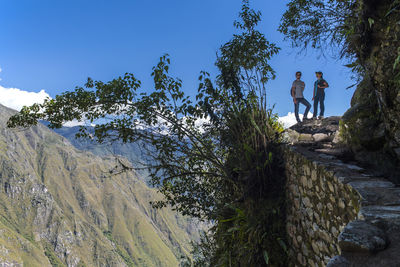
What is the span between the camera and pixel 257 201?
17.5 feet

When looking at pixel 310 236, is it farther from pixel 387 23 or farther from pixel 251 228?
pixel 387 23

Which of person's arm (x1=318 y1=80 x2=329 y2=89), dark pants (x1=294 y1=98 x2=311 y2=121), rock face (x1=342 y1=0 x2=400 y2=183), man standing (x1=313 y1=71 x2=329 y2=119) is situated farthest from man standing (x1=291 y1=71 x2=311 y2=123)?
rock face (x1=342 y1=0 x2=400 y2=183)

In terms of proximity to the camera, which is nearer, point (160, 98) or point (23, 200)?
point (160, 98)

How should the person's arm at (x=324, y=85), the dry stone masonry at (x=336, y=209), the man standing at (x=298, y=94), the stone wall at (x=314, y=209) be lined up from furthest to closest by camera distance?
the man standing at (x=298, y=94), the person's arm at (x=324, y=85), the stone wall at (x=314, y=209), the dry stone masonry at (x=336, y=209)

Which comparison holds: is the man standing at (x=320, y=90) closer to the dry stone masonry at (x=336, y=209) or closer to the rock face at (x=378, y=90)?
the dry stone masonry at (x=336, y=209)

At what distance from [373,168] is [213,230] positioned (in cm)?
459

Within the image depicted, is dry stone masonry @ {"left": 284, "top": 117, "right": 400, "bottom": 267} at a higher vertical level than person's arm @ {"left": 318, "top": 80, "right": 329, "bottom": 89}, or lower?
lower

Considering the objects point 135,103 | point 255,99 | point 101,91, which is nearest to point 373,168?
point 255,99

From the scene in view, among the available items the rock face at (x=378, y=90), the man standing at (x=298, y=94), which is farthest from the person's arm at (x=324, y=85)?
the rock face at (x=378, y=90)

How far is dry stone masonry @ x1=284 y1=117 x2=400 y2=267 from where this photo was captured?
188cm

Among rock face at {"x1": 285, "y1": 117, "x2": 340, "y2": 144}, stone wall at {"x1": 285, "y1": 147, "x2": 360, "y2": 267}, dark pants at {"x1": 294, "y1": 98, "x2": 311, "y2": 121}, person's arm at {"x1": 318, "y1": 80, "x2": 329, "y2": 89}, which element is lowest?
stone wall at {"x1": 285, "y1": 147, "x2": 360, "y2": 267}

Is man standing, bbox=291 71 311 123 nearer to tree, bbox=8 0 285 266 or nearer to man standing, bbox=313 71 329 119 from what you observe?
man standing, bbox=313 71 329 119

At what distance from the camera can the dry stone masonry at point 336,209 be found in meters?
1.88

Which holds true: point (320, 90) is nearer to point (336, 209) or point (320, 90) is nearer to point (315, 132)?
point (315, 132)
